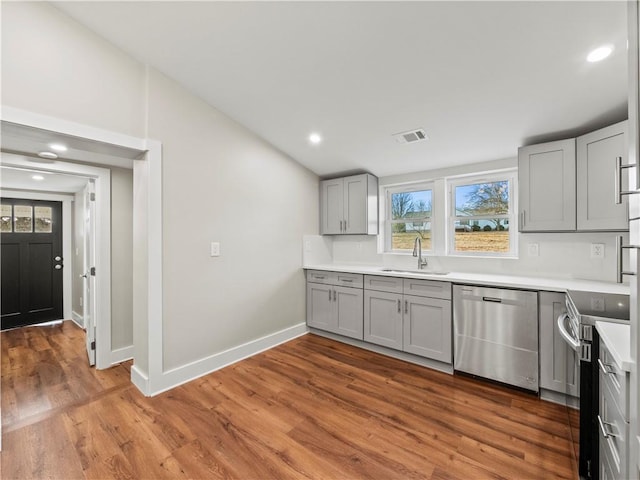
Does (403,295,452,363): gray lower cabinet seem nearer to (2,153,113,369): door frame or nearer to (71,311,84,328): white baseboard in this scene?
(2,153,113,369): door frame

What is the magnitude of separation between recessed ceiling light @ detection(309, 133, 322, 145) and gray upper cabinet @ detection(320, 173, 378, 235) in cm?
79

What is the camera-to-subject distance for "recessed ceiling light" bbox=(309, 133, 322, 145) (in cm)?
308

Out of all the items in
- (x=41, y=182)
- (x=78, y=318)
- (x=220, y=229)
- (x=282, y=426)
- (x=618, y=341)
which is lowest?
(x=282, y=426)

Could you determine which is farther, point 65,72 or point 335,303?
point 335,303

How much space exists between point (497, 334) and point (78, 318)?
5.43 metres

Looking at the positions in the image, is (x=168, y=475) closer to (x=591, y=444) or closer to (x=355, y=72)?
(x=591, y=444)

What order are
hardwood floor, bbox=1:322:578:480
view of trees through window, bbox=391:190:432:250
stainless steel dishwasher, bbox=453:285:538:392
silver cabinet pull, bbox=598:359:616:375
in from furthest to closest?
1. view of trees through window, bbox=391:190:432:250
2. stainless steel dishwasher, bbox=453:285:538:392
3. hardwood floor, bbox=1:322:578:480
4. silver cabinet pull, bbox=598:359:616:375

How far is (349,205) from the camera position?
12.6ft

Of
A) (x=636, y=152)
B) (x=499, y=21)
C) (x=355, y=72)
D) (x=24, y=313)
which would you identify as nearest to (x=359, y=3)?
(x=355, y=72)

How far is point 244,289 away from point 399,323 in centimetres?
168

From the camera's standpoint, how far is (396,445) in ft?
5.86

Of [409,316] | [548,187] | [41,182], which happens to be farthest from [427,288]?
[41,182]

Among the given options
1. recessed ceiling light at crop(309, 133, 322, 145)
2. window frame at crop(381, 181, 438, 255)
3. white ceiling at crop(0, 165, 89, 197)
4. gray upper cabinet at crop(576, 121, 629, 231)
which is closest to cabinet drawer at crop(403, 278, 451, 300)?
window frame at crop(381, 181, 438, 255)

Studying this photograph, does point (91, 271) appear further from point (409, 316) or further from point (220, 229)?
point (409, 316)
